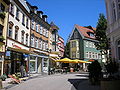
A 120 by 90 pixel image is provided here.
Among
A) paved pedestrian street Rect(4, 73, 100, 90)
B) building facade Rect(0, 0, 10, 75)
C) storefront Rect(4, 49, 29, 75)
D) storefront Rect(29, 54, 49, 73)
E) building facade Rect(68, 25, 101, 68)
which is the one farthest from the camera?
building facade Rect(68, 25, 101, 68)

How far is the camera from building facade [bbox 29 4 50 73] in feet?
94.1

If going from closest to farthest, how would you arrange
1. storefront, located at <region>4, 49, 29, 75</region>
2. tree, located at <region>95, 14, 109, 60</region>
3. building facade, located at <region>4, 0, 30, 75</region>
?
storefront, located at <region>4, 49, 29, 75</region>
building facade, located at <region>4, 0, 30, 75</region>
tree, located at <region>95, 14, 109, 60</region>

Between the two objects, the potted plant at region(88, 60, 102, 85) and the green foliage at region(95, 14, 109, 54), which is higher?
the green foliage at region(95, 14, 109, 54)

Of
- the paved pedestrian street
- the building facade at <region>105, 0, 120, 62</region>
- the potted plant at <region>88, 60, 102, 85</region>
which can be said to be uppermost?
the building facade at <region>105, 0, 120, 62</region>

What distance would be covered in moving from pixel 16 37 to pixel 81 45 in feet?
92.3

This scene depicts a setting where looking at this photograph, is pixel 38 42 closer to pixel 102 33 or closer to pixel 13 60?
pixel 13 60

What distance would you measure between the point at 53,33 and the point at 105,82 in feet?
109

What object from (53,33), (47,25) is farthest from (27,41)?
(53,33)

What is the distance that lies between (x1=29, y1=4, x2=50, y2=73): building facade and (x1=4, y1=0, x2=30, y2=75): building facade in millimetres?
2132

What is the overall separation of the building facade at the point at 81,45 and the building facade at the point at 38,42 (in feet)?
46.6

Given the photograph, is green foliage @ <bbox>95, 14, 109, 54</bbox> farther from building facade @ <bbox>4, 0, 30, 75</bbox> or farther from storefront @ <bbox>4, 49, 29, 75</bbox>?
storefront @ <bbox>4, 49, 29, 75</bbox>

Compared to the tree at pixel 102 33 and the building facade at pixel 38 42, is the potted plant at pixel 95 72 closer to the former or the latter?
the building facade at pixel 38 42

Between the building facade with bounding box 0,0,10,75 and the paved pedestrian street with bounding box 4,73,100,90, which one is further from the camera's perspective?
the building facade with bounding box 0,0,10,75

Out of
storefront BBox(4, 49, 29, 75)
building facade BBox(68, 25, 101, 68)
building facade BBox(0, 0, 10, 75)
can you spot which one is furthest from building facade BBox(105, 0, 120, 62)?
building facade BBox(68, 25, 101, 68)
